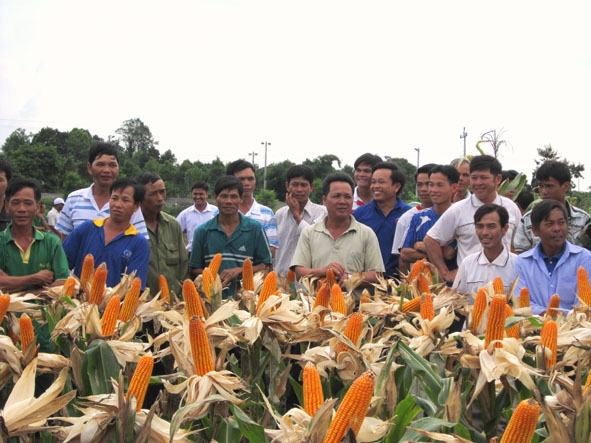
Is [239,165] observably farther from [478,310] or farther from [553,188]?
[478,310]

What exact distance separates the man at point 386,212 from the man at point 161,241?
1.75m

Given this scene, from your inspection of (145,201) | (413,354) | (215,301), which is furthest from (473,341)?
(145,201)

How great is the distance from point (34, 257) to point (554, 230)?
3.57 meters

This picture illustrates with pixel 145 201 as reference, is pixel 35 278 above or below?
below

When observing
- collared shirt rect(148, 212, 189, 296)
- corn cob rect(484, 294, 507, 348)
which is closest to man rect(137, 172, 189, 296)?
collared shirt rect(148, 212, 189, 296)

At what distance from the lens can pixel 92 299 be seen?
3014 mm

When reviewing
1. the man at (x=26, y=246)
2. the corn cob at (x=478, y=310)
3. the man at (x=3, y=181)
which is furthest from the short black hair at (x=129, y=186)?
the corn cob at (x=478, y=310)

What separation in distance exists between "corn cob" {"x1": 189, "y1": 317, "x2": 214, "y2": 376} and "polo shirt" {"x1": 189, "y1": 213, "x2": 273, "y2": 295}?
289 centimetres

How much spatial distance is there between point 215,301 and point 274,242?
9.16 feet

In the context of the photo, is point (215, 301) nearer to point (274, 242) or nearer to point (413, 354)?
point (413, 354)

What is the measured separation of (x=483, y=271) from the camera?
4.37m

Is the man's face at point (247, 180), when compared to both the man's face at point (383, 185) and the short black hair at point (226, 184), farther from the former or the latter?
the man's face at point (383, 185)

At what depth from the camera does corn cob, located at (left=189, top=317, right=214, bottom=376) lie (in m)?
1.83

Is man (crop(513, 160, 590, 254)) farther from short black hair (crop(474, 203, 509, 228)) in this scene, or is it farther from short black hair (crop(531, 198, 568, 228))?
short black hair (crop(531, 198, 568, 228))
